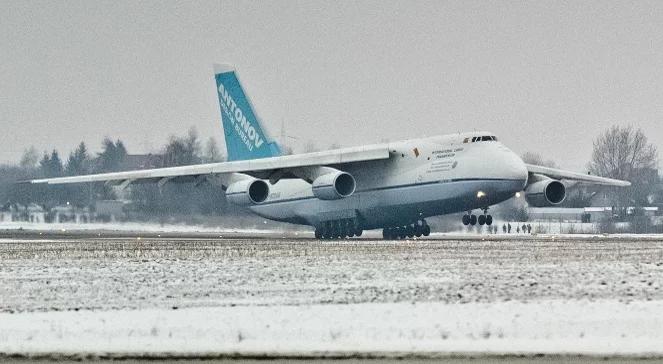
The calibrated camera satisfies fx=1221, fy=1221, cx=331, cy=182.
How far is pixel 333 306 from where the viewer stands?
17453mm

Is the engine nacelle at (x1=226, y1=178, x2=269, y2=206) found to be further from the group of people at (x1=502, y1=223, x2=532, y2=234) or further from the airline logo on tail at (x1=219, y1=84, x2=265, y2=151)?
the group of people at (x1=502, y1=223, x2=532, y2=234)

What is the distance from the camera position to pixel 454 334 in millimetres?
14656

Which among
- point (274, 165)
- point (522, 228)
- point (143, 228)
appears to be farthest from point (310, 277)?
point (522, 228)

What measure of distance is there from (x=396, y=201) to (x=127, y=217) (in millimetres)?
20290

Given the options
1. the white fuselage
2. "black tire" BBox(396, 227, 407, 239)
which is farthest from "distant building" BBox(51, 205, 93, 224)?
"black tire" BBox(396, 227, 407, 239)

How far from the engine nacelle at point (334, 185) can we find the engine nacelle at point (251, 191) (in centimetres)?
246

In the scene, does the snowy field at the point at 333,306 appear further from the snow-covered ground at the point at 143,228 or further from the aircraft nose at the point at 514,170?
the snow-covered ground at the point at 143,228

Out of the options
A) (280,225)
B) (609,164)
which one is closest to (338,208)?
(280,225)

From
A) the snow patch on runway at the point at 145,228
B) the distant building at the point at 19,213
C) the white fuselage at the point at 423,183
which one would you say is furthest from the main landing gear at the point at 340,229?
the distant building at the point at 19,213

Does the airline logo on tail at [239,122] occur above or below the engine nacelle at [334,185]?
above

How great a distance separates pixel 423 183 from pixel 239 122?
45.1 ft

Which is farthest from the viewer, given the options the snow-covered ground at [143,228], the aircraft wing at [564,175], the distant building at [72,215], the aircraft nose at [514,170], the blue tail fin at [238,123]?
the distant building at [72,215]

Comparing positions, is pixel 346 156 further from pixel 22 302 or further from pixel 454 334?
pixel 454 334

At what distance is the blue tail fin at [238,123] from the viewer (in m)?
59.4
